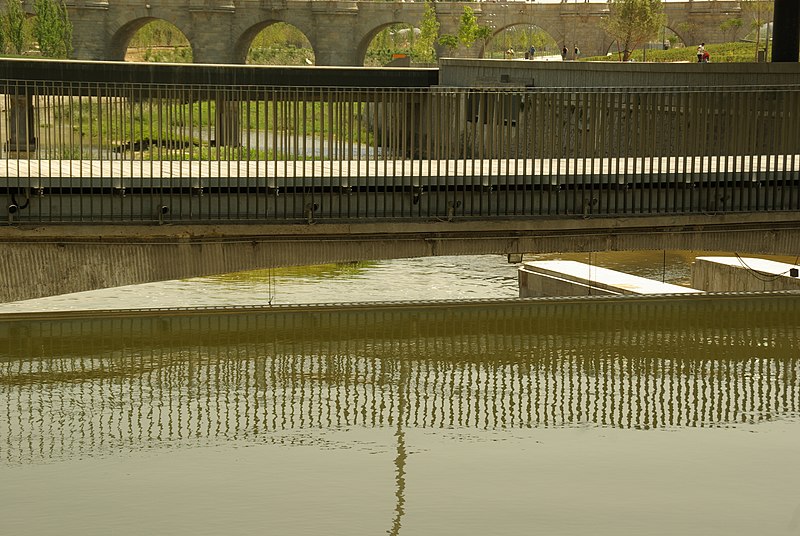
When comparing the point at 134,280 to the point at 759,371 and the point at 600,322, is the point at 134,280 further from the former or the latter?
the point at 759,371

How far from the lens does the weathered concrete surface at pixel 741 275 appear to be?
71.7 ft

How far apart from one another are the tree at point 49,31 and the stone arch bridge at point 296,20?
26.4ft

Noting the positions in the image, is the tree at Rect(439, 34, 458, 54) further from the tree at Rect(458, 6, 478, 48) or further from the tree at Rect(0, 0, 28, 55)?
the tree at Rect(0, 0, 28, 55)

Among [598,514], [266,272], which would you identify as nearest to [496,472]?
[598,514]

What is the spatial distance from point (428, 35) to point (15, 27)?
2888 cm

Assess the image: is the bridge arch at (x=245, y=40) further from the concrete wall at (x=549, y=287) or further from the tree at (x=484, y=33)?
the concrete wall at (x=549, y=287)

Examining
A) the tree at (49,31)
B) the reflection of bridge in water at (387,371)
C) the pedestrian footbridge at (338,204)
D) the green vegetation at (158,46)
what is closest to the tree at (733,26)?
the tree at (49,31)

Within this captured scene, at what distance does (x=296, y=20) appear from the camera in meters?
90.6

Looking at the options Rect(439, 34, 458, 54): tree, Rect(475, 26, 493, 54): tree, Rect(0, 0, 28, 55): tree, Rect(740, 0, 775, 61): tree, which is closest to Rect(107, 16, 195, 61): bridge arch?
Rect(0, 0, 28, 55): tree

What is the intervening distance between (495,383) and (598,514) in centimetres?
379

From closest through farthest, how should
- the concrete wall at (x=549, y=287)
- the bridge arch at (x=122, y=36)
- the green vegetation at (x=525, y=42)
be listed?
1. the concrete wall at (x=549, y=287)
2. the bridge arch at (x=122, y=36)
3. the green vegetation at (x=525, y=42)

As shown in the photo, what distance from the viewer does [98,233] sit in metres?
15.2

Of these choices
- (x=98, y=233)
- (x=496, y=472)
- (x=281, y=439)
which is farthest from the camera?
(x=98, y=233)

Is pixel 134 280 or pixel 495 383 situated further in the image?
pixel 134 280
